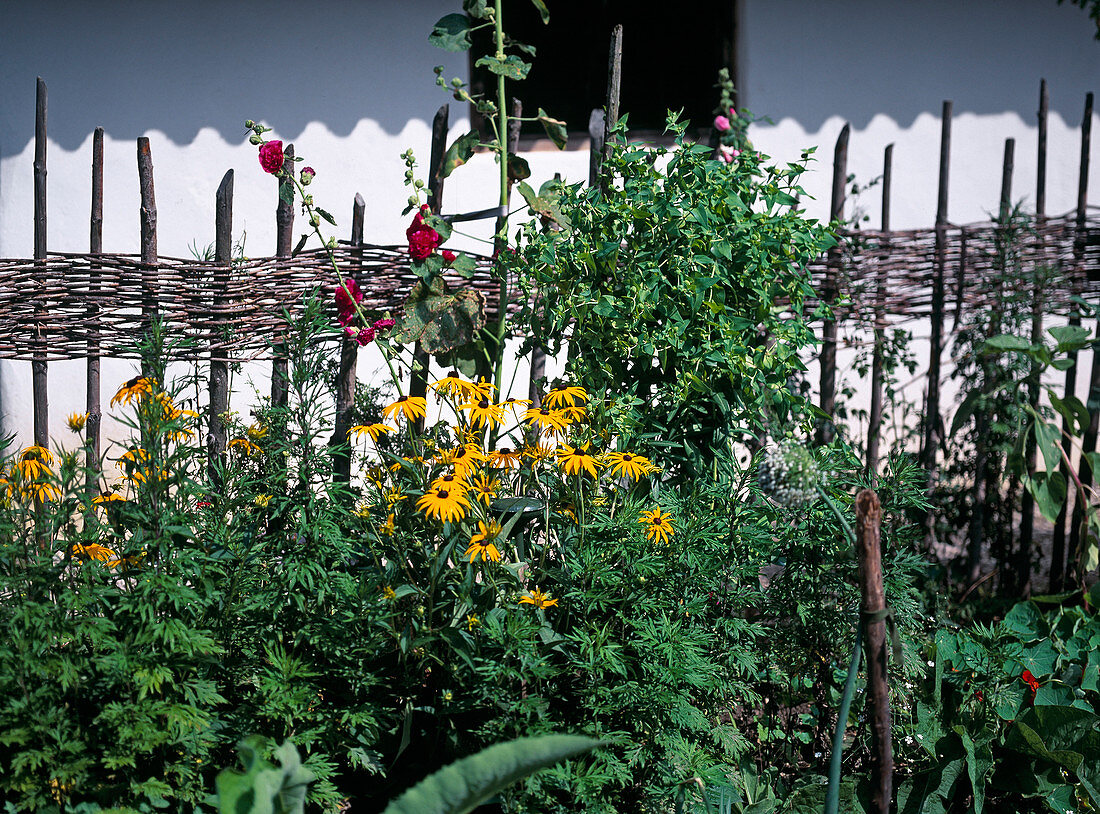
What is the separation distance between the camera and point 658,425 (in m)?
2.29

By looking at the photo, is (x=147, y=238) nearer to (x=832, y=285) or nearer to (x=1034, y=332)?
(x=832, y=285)

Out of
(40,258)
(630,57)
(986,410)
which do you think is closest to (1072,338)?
(986,410)

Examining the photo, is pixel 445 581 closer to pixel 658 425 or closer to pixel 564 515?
pixel 564 515

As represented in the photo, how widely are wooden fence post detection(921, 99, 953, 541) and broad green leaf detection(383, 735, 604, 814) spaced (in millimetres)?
2597

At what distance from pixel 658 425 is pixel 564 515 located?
419mm

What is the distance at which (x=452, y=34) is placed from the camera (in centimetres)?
249

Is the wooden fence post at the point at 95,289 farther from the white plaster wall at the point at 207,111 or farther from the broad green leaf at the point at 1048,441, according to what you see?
the broad green leaf at the point at 1048,441

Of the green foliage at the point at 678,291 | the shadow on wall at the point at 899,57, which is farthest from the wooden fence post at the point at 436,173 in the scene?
the shadow on wall at the point at 899,57

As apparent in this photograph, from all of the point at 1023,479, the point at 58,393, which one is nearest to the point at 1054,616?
the point at 1023,479

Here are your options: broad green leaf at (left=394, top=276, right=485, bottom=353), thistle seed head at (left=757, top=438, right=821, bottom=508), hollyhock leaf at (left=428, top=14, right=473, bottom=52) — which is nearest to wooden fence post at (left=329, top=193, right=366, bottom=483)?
broad green leaf at (left=394, top=276, right=485, bottom=353)

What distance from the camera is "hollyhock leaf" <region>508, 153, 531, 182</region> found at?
8.38 feet

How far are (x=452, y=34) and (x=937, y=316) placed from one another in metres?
2.13

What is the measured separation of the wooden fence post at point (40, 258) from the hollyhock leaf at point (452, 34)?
1.24 m

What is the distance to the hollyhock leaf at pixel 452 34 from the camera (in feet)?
8.13
